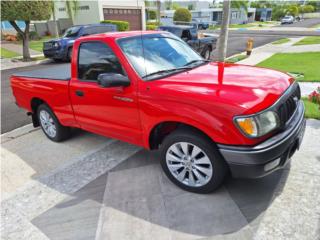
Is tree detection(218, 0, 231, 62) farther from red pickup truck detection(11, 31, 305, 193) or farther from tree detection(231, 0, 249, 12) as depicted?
tree detection(231, 0, 249, 12)

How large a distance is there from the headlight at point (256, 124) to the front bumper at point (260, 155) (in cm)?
12

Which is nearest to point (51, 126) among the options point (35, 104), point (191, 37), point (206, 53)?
point (35, 104)

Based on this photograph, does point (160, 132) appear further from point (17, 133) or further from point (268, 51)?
point (268, 51)

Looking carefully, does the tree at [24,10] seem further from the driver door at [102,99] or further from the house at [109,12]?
the driver door at [102,99]

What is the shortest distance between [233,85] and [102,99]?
5.66 feet

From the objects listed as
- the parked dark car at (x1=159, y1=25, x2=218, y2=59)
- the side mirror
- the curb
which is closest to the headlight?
the side mirror

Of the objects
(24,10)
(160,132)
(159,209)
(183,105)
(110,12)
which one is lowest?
(159,209)

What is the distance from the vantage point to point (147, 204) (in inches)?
123

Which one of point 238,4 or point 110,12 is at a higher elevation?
point 238,4

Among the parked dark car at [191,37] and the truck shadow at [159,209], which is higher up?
the parked dark car at [191,37]

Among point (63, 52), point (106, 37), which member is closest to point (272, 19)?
point (63, 52)

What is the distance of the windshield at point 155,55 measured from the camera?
11.1 ft

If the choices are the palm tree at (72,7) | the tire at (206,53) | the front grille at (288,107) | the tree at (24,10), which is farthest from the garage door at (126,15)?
the front grille at (288,107)

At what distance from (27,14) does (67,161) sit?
43.4 ft
